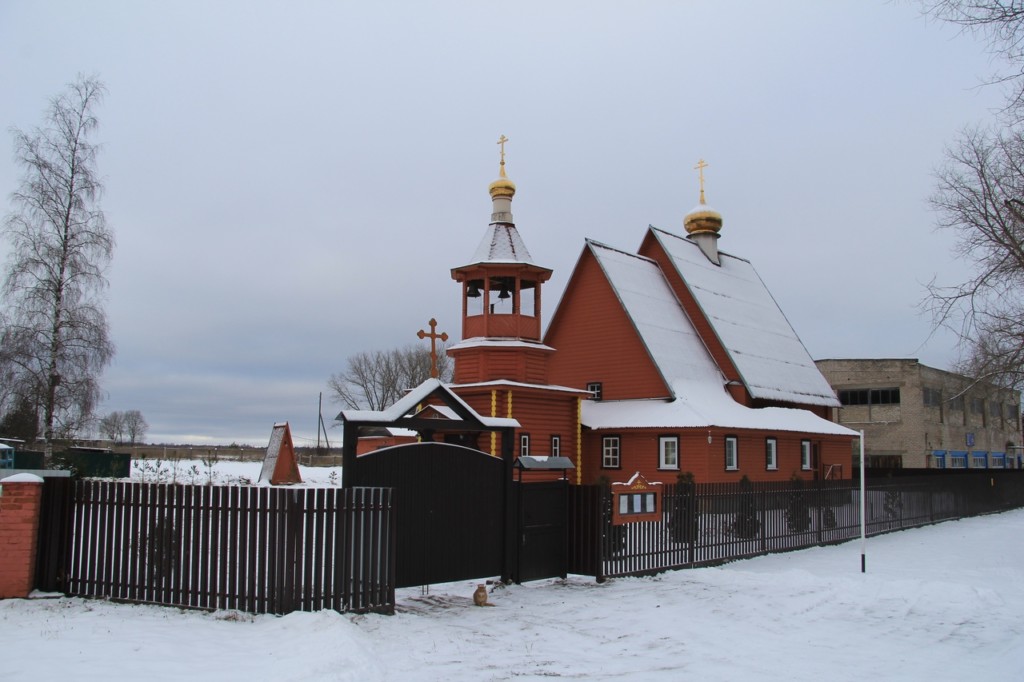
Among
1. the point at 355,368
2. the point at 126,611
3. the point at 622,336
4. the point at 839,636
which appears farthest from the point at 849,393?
the point at 126,611

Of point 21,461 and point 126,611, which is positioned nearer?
point 126,611

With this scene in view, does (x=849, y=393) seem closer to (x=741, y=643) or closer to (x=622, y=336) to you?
(x=622, y=336)

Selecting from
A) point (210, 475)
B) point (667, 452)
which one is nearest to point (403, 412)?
point (667, 452)

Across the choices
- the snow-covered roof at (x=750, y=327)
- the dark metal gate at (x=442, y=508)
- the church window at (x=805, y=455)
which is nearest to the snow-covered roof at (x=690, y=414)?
the snow-covered roof at (x=750, y=327)

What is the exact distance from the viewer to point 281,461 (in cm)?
3231

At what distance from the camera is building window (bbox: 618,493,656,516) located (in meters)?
14.5

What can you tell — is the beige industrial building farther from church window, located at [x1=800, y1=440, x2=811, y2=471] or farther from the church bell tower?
the church bell tower

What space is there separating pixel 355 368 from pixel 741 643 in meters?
74.1

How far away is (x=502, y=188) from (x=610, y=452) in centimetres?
999

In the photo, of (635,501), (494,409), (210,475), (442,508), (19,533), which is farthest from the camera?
(210,475)

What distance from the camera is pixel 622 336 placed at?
3175cm

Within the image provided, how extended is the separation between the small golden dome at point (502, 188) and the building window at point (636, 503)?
617 inches

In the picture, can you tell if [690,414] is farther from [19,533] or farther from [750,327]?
[19,533]

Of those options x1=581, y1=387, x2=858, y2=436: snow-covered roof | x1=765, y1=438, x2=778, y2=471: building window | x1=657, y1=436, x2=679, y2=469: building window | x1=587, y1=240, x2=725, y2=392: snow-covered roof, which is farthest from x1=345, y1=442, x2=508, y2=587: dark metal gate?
x1=765, y1=438, x2=778, y2=471: building window
